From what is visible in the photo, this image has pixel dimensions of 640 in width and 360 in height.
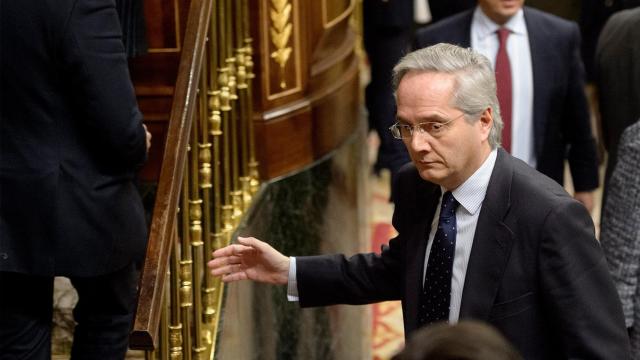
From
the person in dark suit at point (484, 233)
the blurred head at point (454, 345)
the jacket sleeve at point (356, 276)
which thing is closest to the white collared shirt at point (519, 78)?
the jacket sleeve at point (356, 276)

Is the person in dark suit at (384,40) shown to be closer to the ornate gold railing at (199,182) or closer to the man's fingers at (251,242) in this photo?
the ornate gold railing at (199,182)

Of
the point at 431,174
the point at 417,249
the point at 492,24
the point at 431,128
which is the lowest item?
the point at 417,249

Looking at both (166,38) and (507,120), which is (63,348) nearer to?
(166,38)

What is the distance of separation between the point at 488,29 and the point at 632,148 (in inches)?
60.2

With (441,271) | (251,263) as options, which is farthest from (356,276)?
(441,271)

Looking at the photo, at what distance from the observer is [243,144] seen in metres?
4.82

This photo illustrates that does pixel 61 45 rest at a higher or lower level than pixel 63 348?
higher

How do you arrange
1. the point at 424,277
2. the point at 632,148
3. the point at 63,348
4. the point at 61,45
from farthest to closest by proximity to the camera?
the point at 63,348, the point at 632,148, the point at 61,45, the point at 424,277

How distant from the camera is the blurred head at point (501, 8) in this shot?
4891 millimetres

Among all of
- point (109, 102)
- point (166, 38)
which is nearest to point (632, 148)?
point (109, 102)

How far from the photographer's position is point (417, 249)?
3.05 meters

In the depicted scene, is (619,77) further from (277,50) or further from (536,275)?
(536,275)

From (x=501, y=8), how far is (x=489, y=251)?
7.24ft

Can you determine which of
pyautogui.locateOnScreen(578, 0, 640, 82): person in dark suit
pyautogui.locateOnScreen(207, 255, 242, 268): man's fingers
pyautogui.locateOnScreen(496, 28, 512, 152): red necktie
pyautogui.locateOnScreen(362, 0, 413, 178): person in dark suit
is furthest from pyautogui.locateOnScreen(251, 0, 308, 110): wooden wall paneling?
pyautogui.locateOnScreen(578, 0, 640, 82): person in dark suit
